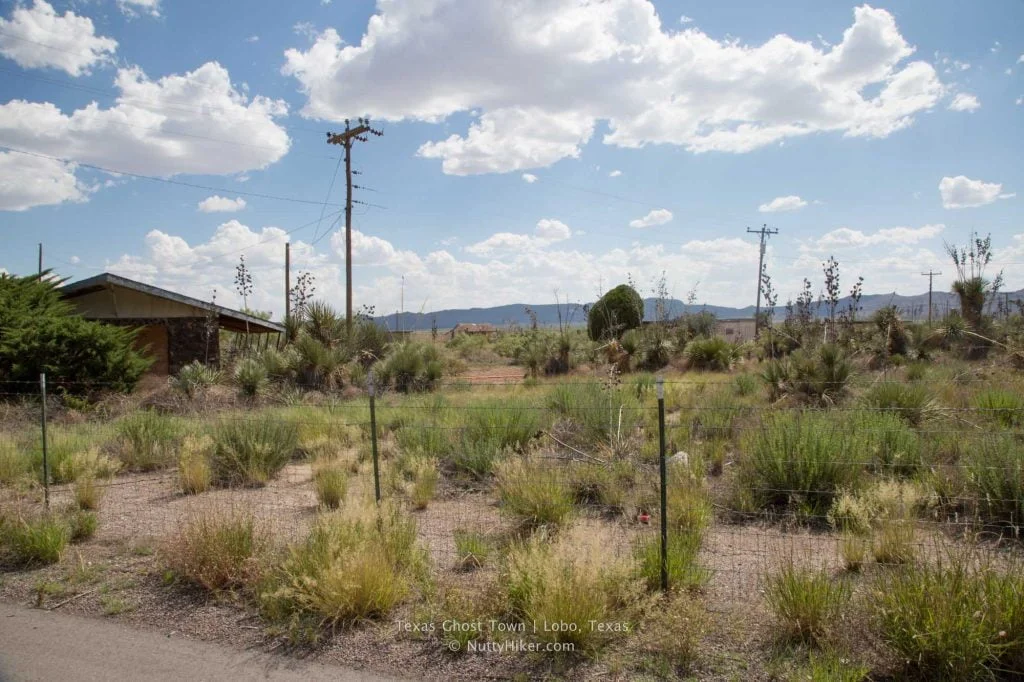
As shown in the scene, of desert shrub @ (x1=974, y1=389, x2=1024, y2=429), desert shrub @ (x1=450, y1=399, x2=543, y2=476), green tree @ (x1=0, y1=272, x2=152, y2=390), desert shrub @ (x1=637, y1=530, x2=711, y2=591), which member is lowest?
desert shrub @ (x1=637, y1=530, x2=711, y2=591)

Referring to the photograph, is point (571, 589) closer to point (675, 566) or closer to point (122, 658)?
point (675, 566)

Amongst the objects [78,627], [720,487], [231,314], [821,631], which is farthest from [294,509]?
[231,314]

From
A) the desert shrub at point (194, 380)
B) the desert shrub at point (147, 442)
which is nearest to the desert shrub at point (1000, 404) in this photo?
the desert shrub at point (147, 442)

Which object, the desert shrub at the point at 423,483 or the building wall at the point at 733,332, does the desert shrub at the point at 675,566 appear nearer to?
the desert shrub at the point at 423,483

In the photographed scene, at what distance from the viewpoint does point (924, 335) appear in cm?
2255

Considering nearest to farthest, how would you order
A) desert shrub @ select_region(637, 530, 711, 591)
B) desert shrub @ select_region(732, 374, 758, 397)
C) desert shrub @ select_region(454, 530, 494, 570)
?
desert shrub @ select_region(637, 530, 711, 591), desert shrub @ select_region(454, 530, 494, 570), desert shrub @ select_region(732, 374, 758, 397)

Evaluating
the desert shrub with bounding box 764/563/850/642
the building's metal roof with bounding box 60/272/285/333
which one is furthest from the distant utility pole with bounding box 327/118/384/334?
the desert shrub with bounding box 764/563/850/642

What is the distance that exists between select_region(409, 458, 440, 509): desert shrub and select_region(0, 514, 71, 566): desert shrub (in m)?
3.47

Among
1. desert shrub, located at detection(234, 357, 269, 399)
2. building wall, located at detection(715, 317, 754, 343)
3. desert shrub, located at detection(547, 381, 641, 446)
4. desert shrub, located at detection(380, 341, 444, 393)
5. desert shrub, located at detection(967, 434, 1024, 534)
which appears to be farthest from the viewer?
building wall, located at detection(715, 317, 754, 343)

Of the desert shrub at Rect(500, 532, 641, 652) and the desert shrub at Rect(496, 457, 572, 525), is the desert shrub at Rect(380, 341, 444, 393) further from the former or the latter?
the desert shrub at Rect(500, 532, 641, 652)

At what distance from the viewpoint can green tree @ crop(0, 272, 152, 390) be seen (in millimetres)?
16172

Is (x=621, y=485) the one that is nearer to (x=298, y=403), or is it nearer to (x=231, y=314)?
(x=298, y=403)

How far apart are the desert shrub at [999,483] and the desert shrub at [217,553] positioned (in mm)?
6618

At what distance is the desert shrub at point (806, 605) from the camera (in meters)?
4.52
